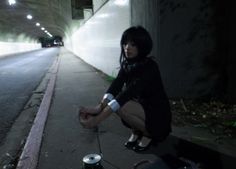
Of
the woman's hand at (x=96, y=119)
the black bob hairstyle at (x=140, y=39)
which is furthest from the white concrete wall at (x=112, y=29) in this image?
the woman's hand at (x=96, y=119)

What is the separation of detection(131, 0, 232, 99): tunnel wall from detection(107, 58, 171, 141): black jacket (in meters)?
2.13

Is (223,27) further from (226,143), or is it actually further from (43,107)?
(43,107)


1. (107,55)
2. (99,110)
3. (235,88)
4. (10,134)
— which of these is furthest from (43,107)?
(107,55)

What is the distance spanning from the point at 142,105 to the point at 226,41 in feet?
8.09

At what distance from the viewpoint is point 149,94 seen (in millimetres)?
2904

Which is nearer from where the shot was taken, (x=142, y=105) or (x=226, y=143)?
(x=142, y=105)

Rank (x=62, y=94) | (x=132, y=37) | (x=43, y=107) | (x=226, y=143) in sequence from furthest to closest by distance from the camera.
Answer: (x=62, y=94) < (x=43, y=107) < (x=226, y=143) < (x=132, y=37)

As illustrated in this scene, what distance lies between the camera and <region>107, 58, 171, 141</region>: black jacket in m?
2.78

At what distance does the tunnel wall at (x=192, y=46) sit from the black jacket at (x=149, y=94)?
2.13 m

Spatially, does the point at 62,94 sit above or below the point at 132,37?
below

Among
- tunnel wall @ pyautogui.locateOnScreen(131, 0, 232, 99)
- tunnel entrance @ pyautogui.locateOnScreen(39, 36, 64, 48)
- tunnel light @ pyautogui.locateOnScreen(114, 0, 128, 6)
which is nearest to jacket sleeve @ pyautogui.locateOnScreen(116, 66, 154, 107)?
tunnel wall @ pyautogui.locateOnScreen(131, 0, 232, 99)

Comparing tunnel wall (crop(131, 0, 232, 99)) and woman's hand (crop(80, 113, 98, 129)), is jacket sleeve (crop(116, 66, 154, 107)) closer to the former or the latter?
woman's hand (crop(80, 113, 98, 129))

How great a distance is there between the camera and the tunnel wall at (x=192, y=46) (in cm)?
478

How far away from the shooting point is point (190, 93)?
499 cm
